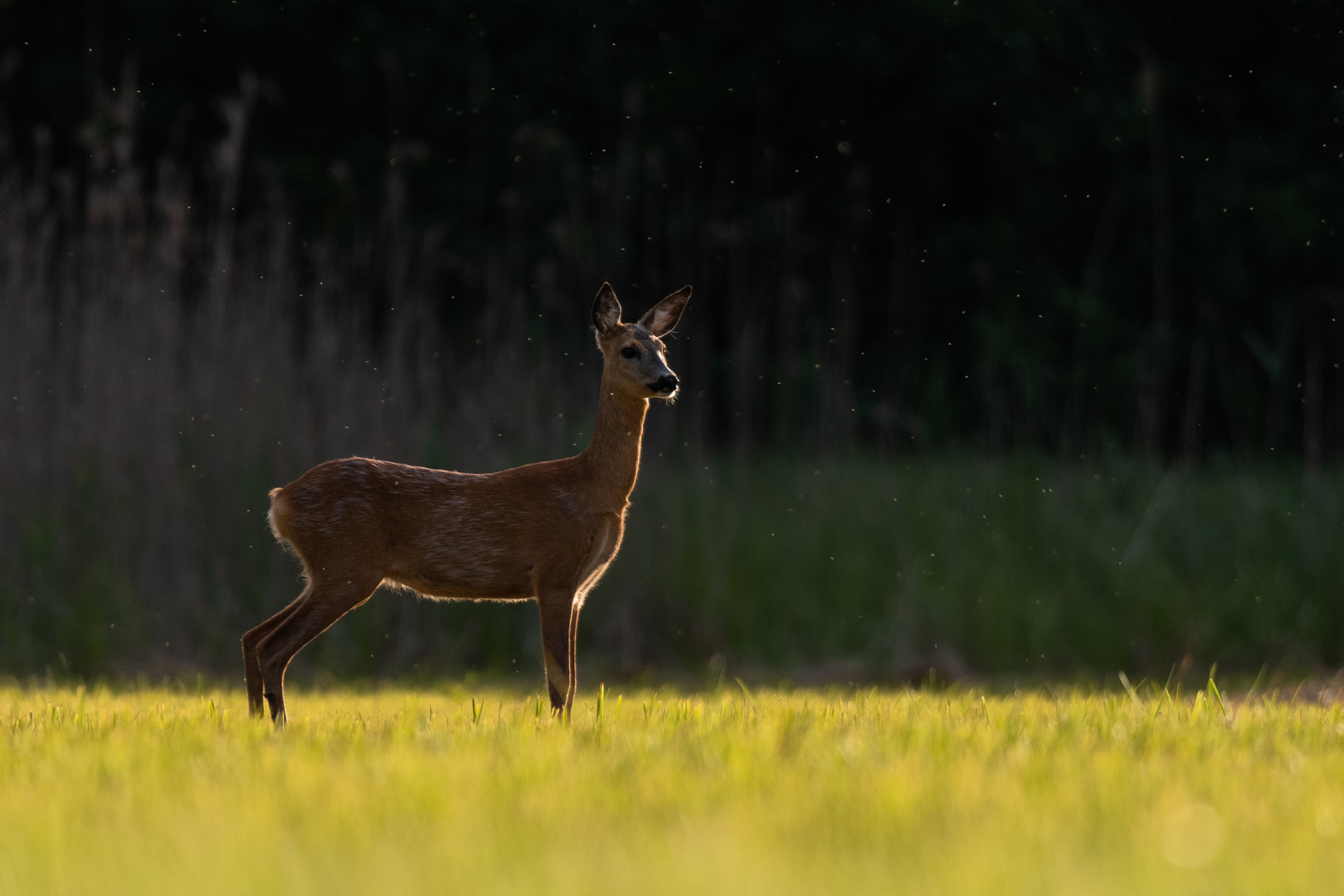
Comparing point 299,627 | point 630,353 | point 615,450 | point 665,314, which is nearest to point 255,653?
point 299,627

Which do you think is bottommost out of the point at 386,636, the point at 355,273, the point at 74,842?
the point at 386,636

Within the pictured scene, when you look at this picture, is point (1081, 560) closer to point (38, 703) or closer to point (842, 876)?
point (38, 703)

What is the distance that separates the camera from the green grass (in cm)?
230

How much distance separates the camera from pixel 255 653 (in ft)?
A: 14.7

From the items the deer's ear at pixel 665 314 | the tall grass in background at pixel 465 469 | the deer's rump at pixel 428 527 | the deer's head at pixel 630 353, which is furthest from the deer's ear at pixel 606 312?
the tall grass in background at pixel 465 469

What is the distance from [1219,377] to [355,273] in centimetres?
745

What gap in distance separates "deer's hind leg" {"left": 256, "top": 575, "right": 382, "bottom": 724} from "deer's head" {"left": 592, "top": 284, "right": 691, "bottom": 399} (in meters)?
0.99

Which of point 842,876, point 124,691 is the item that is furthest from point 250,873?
point 124,691

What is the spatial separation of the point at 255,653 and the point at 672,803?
199 centimetres

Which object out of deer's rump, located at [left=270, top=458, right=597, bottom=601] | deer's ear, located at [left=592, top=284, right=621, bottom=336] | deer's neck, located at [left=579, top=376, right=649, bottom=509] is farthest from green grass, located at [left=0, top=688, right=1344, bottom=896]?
deer's ear, located at [left=592, top=284, right=621, bottom=336]

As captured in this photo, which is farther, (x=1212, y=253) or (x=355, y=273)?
(x=1212, y=253)

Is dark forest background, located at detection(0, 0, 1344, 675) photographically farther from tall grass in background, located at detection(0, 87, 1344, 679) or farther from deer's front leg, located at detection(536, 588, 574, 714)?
deer's front leg, located at detection(536, 588, 574, 714)

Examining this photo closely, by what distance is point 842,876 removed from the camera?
90.0 inches

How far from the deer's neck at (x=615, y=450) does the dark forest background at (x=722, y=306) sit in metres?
2.78
